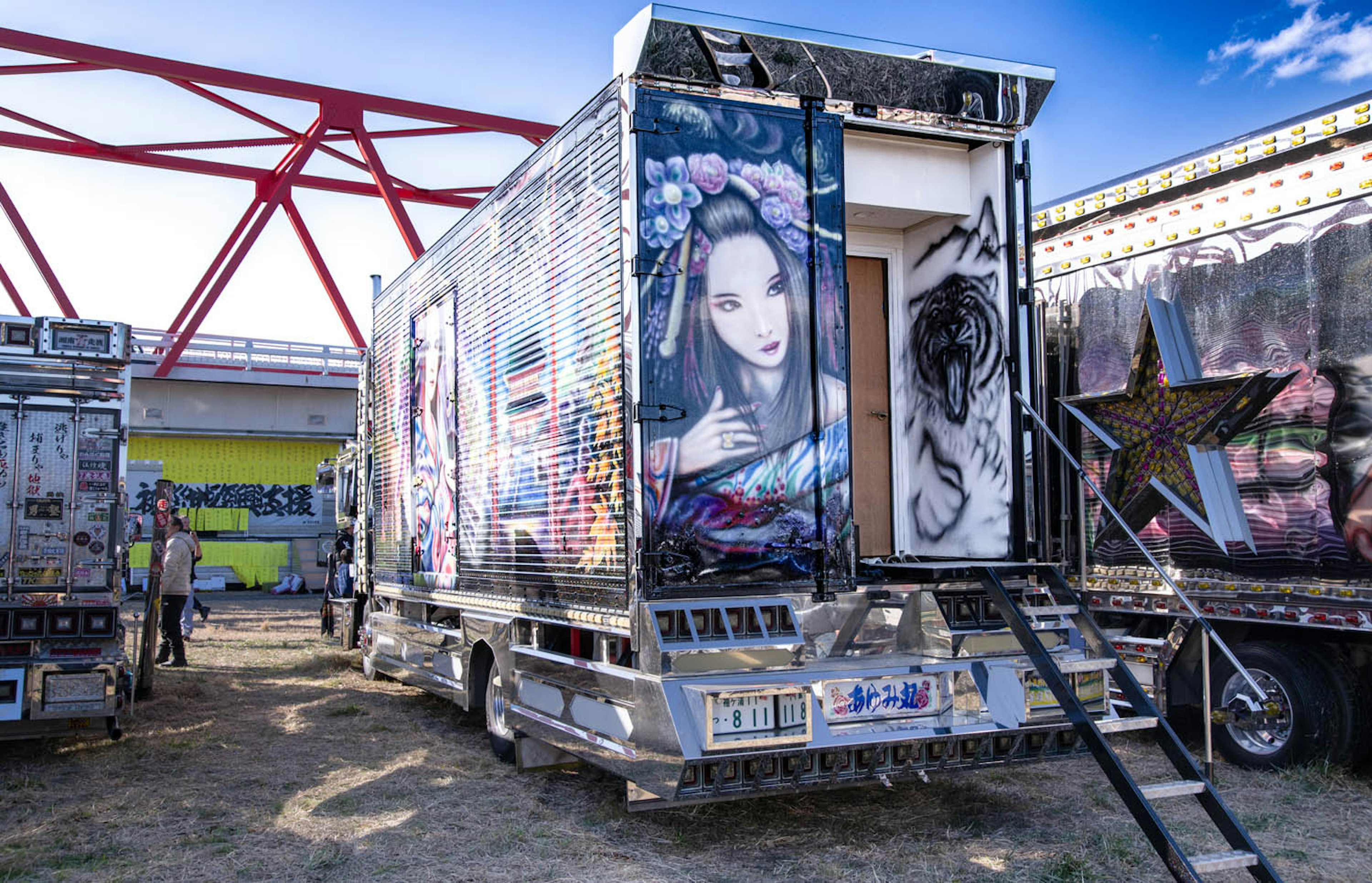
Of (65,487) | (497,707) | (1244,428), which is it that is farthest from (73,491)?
(1244,428)

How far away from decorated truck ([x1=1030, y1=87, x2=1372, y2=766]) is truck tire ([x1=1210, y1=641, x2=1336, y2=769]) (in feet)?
0.04

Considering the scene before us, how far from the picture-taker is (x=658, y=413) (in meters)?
5.09

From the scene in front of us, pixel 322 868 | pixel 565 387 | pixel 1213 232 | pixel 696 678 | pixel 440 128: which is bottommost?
pixel 322 868

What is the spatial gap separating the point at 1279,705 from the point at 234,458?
28.5 meters

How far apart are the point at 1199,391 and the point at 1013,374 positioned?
1428 mm

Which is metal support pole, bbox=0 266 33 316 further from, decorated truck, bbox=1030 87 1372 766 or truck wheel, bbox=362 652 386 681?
decorated truck, bbox=1030 87 1372 766

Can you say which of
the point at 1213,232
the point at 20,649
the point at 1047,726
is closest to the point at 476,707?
the point at 20,649

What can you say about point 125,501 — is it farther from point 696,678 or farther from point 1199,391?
point 1199,391

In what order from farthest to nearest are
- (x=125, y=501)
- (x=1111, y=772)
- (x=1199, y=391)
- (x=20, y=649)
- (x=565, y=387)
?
(x=125, y=501), (x=20, y=649), (x=1199, y=391), (x=565, y=387), (x=1111, y=772)

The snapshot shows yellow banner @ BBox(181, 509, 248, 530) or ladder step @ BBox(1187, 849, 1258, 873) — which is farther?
yellow banner @ BBox(181, 509, 248, 530)

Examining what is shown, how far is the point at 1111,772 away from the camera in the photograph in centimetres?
466

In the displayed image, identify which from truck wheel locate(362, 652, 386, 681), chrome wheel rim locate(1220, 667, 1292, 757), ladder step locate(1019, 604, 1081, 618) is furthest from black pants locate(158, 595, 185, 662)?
chrome wheel rim locate(1220, 667, 1292, 757)

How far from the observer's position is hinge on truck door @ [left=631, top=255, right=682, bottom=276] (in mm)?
5109

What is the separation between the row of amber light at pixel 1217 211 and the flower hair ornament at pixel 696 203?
3.18 m
